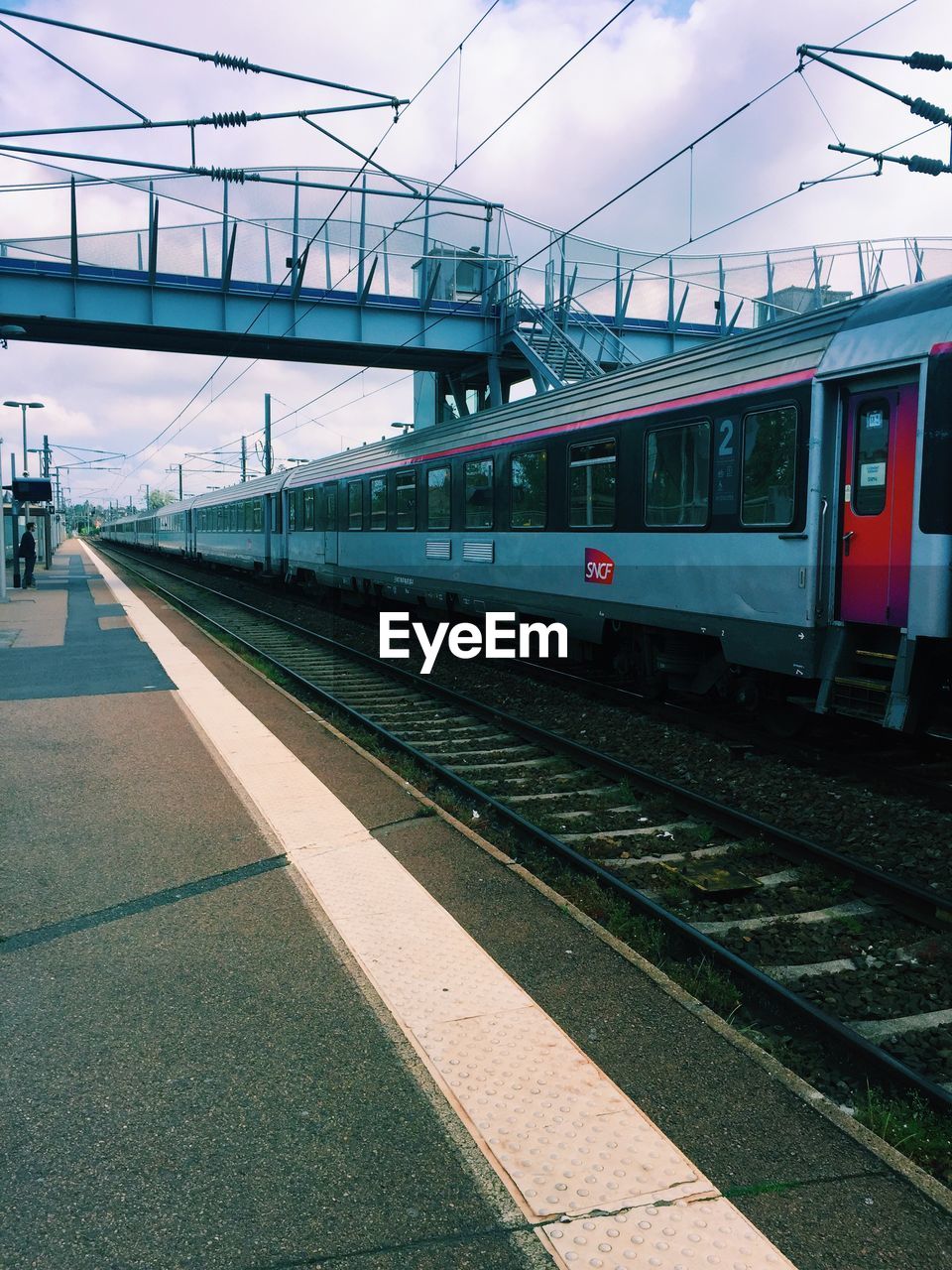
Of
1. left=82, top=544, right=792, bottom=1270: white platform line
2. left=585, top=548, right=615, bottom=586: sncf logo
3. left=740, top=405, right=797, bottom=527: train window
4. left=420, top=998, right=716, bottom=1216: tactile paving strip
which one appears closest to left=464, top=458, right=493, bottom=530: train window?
left=585, top=548, right=615, bottom=586: sncf logo

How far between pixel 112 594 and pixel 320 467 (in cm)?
758

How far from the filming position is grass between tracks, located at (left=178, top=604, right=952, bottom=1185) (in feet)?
10.3

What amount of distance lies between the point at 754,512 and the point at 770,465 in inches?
16.0

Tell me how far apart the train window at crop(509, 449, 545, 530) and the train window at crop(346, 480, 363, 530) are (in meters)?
7.33

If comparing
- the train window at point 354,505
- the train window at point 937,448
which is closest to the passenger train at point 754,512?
the train window at point 937,448

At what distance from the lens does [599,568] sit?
1075cm

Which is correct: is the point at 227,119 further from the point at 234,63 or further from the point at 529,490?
the point at 529,490

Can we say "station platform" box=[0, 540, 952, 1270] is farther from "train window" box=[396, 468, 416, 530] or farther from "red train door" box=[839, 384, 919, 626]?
"train window" box=[396, 468, 416, 530]

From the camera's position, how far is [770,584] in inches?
319

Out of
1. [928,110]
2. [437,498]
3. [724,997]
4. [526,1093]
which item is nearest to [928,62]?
[928,110]

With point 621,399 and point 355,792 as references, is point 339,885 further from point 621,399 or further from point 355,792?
point 621,399

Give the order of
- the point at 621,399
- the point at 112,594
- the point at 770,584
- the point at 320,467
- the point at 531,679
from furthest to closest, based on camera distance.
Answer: the point at 112,594
the point at 320,467
the point at 531,679
the point at 621,399
the point at 770,584

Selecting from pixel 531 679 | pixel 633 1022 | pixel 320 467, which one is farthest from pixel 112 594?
pixel 633 1022
